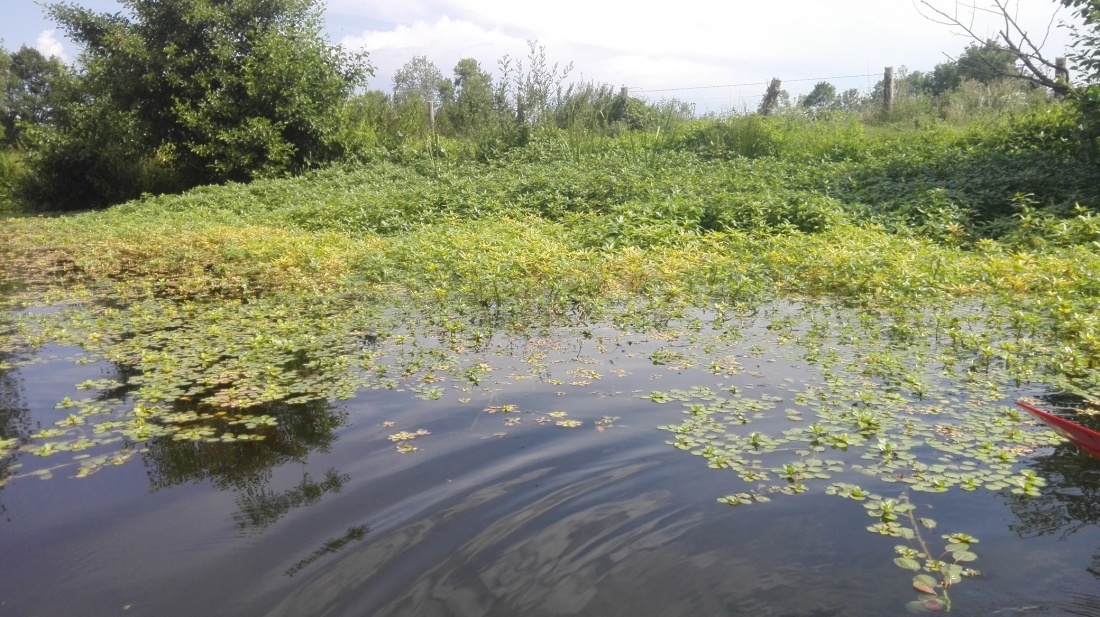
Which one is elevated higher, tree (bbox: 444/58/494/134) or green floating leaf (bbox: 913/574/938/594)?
tree (bbox: 444/58/494/134)

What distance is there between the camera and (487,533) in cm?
320

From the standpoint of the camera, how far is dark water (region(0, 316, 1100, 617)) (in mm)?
2764

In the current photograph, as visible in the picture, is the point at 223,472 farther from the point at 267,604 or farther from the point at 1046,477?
the point at 1046,477

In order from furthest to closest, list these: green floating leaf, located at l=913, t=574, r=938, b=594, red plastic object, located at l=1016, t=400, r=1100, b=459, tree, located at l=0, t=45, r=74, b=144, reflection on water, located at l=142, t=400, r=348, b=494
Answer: tree, located at l=0, t=45, r=74, b=144 < reflection on water, located at l=142, t=400, r=348, b=494 < red plastic object, located at l=1016, t=400, r=1100, b=459 < green floating leaf, located at l=913, t=574, r=938, b=594

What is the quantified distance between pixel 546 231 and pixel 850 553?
23.0 ft

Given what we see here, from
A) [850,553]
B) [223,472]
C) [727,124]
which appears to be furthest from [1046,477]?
[727,124]

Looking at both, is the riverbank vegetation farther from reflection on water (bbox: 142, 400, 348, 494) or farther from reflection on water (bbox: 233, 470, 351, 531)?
reflection on water (bbox: 233, 470, 351, 531)

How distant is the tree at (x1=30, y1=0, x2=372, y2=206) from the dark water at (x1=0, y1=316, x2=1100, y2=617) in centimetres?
1430

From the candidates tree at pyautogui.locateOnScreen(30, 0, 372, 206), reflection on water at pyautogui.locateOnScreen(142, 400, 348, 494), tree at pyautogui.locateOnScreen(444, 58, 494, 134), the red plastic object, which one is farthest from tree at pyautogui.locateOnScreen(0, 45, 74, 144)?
the red plastic object

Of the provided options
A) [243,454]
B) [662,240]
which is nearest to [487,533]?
[243,454]

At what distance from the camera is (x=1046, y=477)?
11.7 ft

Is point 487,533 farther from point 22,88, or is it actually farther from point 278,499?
point 22,88

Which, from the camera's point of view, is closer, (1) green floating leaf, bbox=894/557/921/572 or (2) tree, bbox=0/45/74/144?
(1) green floating leaf, bbox=894/557/921/572

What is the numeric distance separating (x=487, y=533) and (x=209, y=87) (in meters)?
16.4
